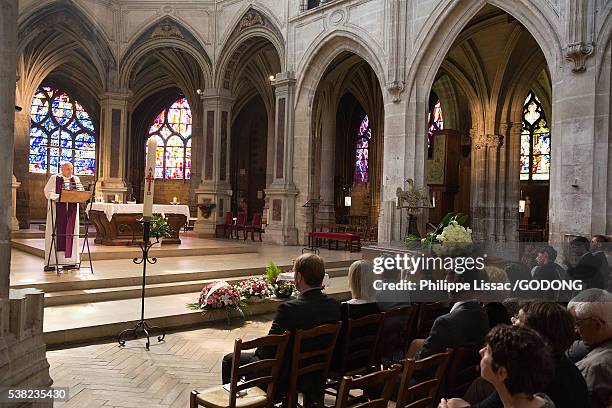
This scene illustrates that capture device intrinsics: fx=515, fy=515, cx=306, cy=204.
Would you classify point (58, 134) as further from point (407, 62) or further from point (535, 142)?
point (535, 142)

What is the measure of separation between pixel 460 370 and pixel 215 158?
15.0 metres

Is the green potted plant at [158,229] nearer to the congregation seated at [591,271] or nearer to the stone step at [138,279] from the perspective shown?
the stone step at [138,279]

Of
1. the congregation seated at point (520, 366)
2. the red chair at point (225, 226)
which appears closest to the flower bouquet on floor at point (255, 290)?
the congregation seated at point (520, 366)

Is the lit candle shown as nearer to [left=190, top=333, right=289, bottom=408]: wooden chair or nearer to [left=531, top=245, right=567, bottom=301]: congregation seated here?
[left=190, top=333, right=289, bottom=408]: wooden chair

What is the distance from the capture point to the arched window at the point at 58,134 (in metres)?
23.5

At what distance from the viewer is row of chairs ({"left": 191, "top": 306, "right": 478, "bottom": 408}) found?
241cm

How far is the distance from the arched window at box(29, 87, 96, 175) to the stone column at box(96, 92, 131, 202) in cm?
762

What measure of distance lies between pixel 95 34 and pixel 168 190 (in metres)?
10.1

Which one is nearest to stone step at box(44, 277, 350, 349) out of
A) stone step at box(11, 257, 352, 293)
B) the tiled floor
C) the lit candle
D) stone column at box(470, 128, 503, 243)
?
the tiled floor

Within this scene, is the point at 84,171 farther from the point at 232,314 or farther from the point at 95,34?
the point at 232,314

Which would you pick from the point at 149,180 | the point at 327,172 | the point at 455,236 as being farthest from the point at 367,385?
the point at 327,172

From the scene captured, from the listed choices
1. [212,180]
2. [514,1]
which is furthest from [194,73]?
[514,1]

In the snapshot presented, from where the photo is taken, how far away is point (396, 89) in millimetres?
12273

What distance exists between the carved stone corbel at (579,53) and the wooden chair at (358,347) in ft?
24.2
